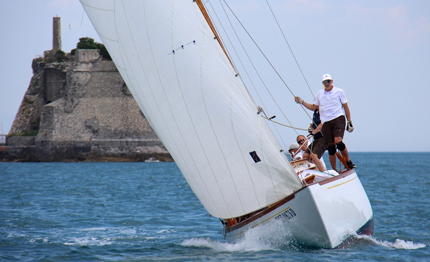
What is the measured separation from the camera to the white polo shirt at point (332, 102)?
7.52 meters

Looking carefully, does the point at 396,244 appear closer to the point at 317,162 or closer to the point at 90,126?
the point at 317,162

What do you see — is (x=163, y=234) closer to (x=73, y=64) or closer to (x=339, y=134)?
(x=339, y=134)

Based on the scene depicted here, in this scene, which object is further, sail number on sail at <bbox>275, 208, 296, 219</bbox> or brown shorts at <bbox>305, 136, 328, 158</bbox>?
brown shorts at <bbox>305, 136, 328, 158</bbox>

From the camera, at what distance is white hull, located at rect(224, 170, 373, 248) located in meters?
6.32

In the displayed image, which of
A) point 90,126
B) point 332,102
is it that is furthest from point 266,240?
point 90,126

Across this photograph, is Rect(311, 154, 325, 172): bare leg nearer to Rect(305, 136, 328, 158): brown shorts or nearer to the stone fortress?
Rect(305, 136, 328, 158): brown shorts

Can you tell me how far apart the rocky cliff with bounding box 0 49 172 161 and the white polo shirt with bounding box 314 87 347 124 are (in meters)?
37.2

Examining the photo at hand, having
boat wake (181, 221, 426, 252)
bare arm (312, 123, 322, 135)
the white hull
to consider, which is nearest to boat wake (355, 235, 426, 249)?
boat wake (181, 221, 426, 252)

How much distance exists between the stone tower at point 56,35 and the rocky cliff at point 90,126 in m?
5.36

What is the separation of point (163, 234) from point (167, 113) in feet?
12.2

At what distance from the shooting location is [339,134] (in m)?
7.59

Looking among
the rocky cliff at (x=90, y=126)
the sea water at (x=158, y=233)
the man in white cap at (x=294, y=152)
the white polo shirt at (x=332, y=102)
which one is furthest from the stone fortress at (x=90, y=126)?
the white polo shirt at (x=332, y=102)

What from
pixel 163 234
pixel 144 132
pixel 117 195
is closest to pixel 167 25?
pixel 163 234

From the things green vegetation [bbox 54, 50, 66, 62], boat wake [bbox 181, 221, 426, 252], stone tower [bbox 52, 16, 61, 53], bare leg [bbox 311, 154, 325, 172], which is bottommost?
boat wake [bbox 181, 221, 426, 252]
